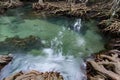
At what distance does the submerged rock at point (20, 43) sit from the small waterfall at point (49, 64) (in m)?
0.51

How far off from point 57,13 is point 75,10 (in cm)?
117

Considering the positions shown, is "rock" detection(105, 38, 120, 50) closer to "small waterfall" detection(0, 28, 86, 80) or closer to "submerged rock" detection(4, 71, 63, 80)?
"small waterfall" detection(0, 28, 86, 80)

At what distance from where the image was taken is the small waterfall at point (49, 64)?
6.93 metres

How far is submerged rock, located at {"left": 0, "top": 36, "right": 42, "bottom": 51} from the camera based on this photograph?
867 centimetres

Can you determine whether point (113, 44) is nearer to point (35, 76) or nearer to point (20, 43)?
point (20, 43)

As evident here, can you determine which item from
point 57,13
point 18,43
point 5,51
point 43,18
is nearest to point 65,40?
point 18,43

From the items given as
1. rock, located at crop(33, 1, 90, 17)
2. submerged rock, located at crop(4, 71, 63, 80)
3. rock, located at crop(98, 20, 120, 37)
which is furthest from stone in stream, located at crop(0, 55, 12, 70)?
rock, located at crop(33, 1, 90, 17)

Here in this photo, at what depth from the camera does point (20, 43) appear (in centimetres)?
909

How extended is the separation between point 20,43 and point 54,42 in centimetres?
143

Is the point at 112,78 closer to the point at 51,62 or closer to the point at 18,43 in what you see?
the point at 51,62

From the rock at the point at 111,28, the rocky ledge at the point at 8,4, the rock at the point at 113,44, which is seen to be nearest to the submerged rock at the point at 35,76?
the rock at the point at 113,44

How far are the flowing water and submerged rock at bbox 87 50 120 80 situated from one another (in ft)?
1.08

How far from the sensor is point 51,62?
7723 millimetres

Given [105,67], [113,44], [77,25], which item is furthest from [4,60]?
[77,25]
